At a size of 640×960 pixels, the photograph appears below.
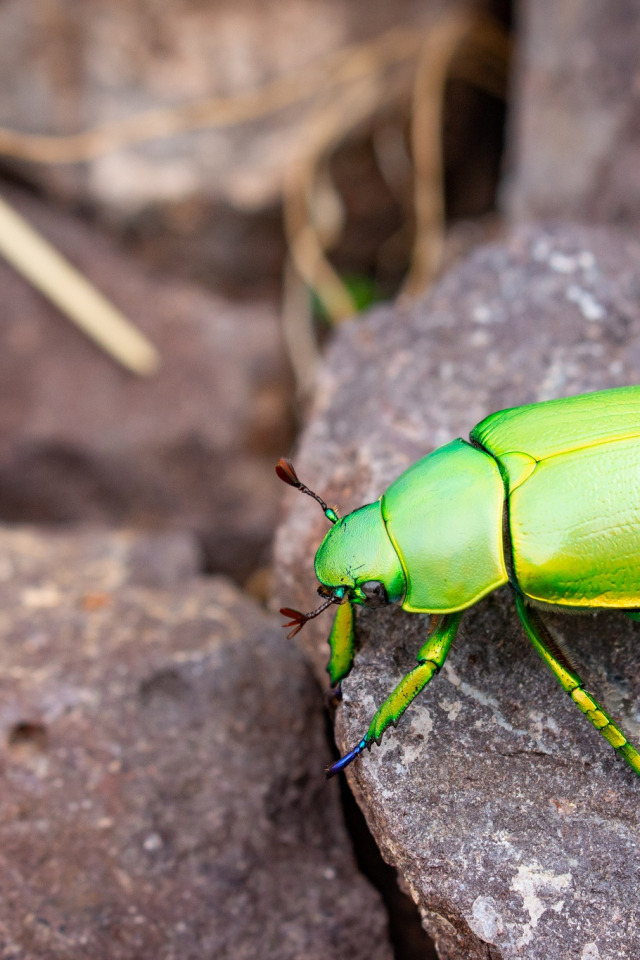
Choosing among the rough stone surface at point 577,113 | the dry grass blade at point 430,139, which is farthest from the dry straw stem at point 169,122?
the rough stone surface at point 577,113

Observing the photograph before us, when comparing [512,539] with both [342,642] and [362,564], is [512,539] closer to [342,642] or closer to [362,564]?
[362,564]

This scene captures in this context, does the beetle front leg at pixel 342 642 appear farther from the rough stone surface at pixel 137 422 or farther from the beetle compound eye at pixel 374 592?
the rough stone surface at pixel 137 422

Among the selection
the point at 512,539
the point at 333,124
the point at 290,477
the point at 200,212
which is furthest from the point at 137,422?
the point at 512,539

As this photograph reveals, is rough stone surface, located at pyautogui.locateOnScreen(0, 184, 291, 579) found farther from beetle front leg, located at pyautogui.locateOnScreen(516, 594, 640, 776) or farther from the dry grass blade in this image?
beetle front leg, located at pyautogui.locateOnScreen(516, 594, 640, 776)

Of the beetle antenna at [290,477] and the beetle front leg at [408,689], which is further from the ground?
the beetle antenna at [290,477]

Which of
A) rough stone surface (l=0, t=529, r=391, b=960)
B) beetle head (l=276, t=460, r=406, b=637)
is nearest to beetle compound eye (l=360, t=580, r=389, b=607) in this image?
beetle head (l=276, t=460, r=406, b=637)

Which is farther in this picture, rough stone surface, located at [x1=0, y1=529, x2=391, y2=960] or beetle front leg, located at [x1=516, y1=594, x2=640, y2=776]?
rough stone surface, located at [x1=0, y1=529, x2=391, y2=960]
